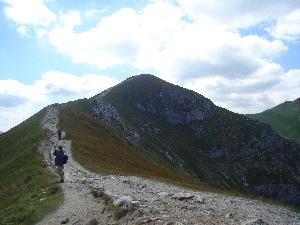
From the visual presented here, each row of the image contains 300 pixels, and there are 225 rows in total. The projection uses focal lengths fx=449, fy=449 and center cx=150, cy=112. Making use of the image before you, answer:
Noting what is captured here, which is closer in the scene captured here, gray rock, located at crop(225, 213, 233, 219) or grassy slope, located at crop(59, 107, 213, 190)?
gray rock, located at crop(225, 213, 233, 219)

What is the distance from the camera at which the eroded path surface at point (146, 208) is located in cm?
1941

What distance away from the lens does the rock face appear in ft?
504

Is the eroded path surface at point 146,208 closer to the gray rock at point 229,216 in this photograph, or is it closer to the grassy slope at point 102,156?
the gray rock at point 229,216

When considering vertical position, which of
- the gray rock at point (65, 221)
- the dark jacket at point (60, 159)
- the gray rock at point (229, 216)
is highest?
the dark jacket at point (60, 159)

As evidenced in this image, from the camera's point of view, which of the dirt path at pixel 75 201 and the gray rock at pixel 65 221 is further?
the dirt path at pixel 75 201

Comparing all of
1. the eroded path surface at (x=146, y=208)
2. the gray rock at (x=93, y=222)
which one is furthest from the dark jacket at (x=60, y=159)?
the gray rock at (x=93, y=222)

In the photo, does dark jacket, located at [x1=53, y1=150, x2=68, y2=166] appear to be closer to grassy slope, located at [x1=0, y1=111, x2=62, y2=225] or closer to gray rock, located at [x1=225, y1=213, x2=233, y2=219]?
grassy slope, located at [x1=0, y1=111, x2=62, y2=225]

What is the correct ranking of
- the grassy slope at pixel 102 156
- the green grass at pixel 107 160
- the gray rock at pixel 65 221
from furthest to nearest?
1. the grassy slope at pixel 102 156
2. the green grass at pixel 107 160
3. the gray rock at pixel 65 221

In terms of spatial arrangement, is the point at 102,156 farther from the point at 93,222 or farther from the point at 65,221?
the point at 93,222

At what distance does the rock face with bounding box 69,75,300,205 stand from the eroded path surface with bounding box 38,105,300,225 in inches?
4240

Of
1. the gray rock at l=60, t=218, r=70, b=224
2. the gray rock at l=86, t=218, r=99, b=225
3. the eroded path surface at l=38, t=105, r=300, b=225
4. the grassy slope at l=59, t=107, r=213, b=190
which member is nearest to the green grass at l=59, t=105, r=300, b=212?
the grassy slope at l=59, t=107, r=213, b=190

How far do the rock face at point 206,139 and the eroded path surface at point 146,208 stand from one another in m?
108

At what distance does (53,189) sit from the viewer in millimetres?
31891

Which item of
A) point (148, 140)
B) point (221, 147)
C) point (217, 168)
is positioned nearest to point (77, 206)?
point (148, 140)
